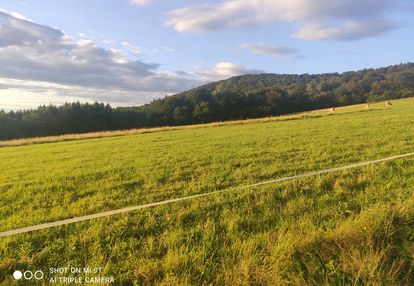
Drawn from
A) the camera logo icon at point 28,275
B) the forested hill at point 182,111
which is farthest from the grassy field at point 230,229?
the forested hill at point 182,111

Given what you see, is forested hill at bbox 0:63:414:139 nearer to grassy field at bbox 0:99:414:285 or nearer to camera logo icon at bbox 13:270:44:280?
grassy field at bbox 0:99:414:285

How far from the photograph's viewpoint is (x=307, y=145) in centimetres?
1642

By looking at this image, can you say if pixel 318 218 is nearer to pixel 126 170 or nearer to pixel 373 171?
pixel 373 171

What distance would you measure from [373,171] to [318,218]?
3.91m

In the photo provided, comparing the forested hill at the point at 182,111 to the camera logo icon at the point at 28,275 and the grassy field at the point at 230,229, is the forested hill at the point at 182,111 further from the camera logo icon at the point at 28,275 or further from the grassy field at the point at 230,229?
the camera logo icon at the point at 28,275

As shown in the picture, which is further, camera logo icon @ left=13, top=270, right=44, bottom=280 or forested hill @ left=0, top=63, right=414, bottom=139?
forested hill @ left=0, top=63, right=414, bottom=139

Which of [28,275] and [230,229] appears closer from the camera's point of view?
[28,275]

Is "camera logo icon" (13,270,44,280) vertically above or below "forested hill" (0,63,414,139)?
below

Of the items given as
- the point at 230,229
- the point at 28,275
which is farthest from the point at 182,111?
the point at 28,275

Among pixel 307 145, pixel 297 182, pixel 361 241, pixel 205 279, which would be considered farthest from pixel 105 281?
pixel 307 145

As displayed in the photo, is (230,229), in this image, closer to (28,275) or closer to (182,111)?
(28,275)

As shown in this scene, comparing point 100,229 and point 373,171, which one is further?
point 373,171

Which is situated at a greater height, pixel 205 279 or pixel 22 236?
pixel 22 236

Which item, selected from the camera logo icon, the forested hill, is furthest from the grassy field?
the forested hill
